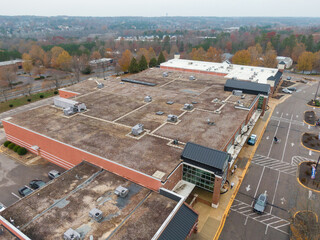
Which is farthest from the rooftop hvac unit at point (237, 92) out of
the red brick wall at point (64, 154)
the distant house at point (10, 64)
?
the distant house at point (10, 64)

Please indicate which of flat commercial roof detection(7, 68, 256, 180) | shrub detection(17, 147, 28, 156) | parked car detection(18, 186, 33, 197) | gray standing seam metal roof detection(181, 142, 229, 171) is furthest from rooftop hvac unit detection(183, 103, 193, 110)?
shrub detection(17, 147, 28, 156)

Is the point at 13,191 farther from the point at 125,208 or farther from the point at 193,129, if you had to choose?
the point at 193,129

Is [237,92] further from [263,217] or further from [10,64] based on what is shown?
[10,64]

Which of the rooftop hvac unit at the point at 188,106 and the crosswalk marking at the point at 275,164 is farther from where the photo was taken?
the rooftop hvac unit at the point at 188,106

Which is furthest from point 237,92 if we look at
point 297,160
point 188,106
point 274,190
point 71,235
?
point 71,235

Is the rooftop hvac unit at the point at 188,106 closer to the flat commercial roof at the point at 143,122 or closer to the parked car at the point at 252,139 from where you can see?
the flat commercial roof at the point at 143,122

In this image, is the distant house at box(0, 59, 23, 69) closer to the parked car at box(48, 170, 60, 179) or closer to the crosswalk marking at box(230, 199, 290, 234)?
the parked car at box(48, 170, 60, 179)
